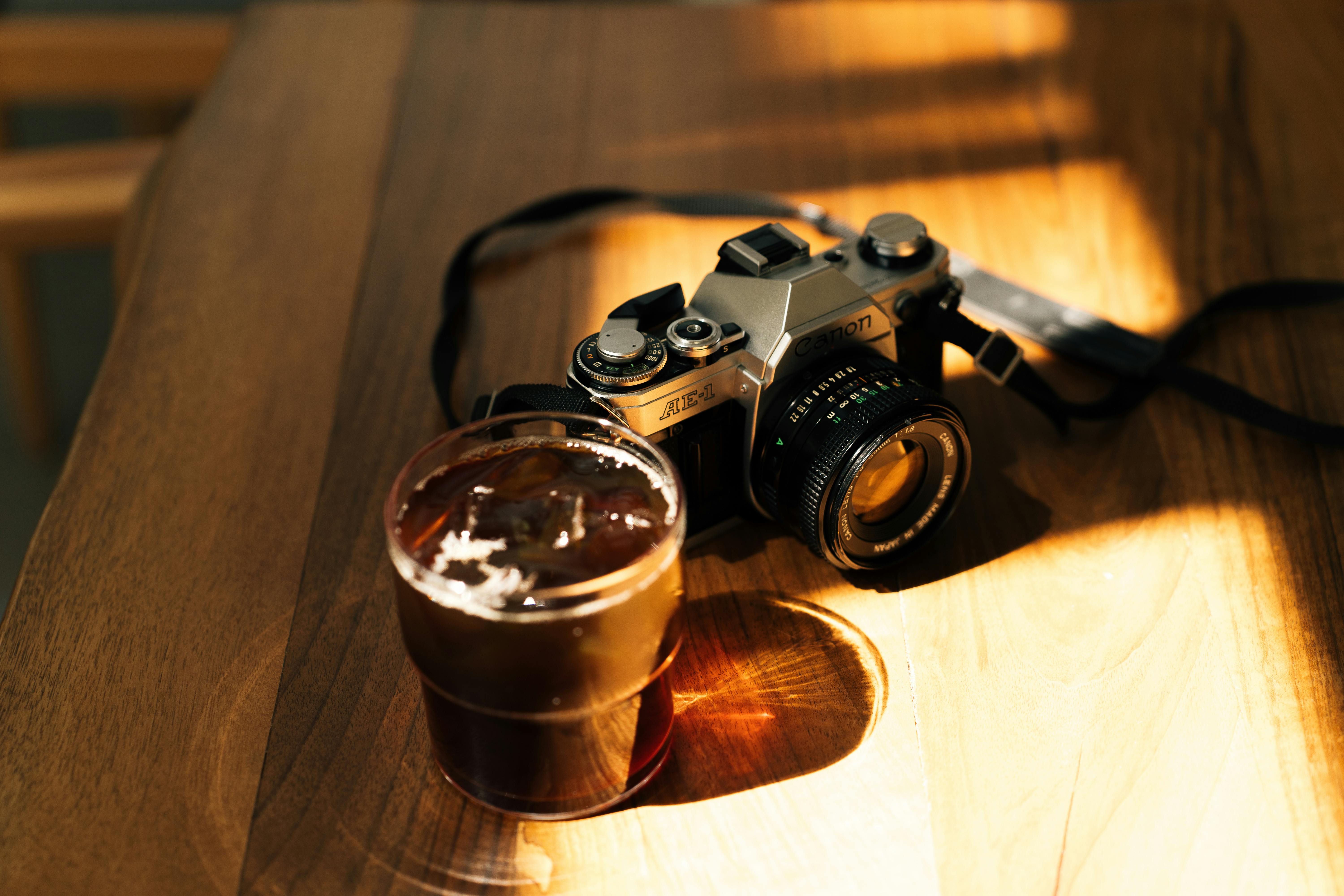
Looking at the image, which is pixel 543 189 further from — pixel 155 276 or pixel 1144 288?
pixel 1144 288

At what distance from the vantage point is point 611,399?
1.99 ft

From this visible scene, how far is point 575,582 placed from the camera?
483 millimetres

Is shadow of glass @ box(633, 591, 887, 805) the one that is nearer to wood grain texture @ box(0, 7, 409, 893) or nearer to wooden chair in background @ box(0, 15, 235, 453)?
wood grain texture @ box(0, 7, 409, 893)

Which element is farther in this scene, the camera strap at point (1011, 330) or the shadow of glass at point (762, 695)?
the camera strap at point (1011, 330)

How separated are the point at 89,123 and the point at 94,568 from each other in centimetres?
162

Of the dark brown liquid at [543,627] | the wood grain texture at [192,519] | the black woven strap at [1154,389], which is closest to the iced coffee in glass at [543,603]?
the dark brown liquid at [543,627]

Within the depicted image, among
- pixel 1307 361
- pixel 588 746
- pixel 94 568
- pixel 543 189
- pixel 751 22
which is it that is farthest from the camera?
pixel 751 22

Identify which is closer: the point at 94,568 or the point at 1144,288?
the point at 94,568

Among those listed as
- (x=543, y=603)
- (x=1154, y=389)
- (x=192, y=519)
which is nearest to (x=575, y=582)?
(x=543, y=603)

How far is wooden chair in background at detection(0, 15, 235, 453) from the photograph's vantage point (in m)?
1.19

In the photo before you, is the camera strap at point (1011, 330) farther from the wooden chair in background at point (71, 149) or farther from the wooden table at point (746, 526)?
the wooden chair in background at point (71, 149)

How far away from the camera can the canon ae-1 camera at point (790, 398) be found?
2.05 ft

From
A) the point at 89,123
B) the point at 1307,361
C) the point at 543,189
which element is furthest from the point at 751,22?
the point at 89,123

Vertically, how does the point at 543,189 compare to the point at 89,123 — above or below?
above
